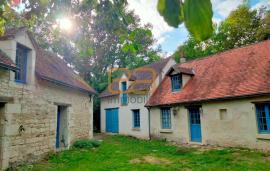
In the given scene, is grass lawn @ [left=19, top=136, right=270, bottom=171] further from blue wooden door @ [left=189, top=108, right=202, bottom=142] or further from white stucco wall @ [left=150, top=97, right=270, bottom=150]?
blue wooden door @ [left=189, top=108, right=202, bottom=142]

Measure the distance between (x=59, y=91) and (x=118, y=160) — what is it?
14.6 feet

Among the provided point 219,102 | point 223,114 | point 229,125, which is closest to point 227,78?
point 219,102

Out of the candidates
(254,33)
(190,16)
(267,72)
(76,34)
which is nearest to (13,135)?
(76,34)

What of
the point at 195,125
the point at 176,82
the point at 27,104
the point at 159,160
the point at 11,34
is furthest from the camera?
the point at 176,82

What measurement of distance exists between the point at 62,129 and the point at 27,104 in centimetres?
361

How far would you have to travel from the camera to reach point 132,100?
18.6 meters

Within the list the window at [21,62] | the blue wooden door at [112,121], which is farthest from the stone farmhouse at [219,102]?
the window at [21,62]

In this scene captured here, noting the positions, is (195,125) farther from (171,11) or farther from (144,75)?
(171,11)

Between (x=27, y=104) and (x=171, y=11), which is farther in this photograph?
(x=27, y=104)

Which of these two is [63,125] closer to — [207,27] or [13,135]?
[13,135]

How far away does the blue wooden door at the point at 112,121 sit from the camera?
20.1m

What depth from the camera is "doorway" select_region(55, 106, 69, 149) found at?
38.8ft

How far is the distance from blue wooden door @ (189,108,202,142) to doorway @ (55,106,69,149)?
6.80 metres

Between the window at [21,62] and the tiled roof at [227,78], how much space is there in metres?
8.41
